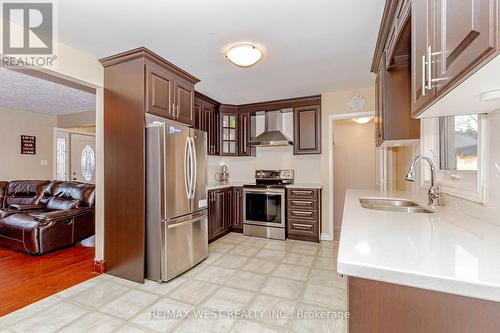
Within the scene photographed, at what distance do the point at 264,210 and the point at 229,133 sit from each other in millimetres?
1665

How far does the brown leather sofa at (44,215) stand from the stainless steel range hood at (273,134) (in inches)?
118

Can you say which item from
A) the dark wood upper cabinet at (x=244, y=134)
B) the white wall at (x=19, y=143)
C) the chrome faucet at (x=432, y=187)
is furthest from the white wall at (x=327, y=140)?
the white wall at (x=19, y=143)

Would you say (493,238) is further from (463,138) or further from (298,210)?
(298,210)

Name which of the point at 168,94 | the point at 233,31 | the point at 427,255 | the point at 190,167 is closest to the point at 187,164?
the point at 190,167

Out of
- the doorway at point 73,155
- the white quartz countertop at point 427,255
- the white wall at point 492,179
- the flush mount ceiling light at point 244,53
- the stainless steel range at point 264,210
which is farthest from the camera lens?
the doorway at point 73,155

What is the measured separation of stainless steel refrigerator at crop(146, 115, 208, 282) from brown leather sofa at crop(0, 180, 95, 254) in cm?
195

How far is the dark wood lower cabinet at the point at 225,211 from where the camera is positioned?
12.5 ft

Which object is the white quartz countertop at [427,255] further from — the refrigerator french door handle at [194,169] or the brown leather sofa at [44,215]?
the brown leather sofa at [44,215]

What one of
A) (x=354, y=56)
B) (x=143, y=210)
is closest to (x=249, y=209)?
(x=143, y=210)

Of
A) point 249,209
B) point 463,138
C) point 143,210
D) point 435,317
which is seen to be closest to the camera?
point 435,317

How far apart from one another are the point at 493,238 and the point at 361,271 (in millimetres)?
661

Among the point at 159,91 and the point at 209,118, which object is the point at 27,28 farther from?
the point at 209,118

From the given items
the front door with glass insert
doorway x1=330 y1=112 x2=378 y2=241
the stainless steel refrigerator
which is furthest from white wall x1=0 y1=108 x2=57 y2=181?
doorway x1=330 y1=112 x2=378 y2=241

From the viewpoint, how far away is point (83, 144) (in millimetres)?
6539
